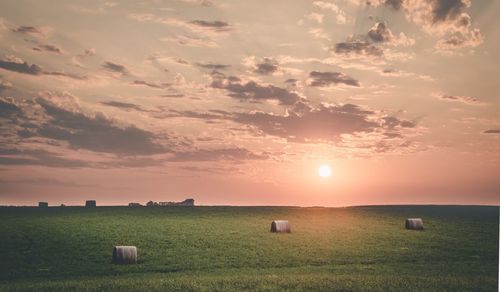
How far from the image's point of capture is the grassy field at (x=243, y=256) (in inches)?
789

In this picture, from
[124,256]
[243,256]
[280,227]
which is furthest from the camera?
[280,227]

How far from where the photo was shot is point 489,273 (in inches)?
931

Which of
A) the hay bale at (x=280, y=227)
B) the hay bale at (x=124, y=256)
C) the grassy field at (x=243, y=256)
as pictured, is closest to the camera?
the grassy field at (x=243, y=256)

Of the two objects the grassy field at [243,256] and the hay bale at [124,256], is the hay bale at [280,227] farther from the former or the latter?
the hay bale at [124,256]

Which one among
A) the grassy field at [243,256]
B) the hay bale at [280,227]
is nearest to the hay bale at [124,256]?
the grassy field at [243,256]

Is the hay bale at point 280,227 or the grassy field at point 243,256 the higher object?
the hay bale at point 280,227

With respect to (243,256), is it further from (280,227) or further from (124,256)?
(280,227)

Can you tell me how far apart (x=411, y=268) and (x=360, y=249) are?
684 centimetres

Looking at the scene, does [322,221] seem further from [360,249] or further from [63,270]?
[63,270]

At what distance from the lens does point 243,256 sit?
2867cm

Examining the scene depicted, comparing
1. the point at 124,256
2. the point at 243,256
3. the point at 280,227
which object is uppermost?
the point at 280,227

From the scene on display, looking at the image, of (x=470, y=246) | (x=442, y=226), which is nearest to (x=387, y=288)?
(x=470, y=246)

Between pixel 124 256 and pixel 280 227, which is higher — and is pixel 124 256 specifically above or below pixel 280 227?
below

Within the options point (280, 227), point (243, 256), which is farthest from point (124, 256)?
point (280, 227)
